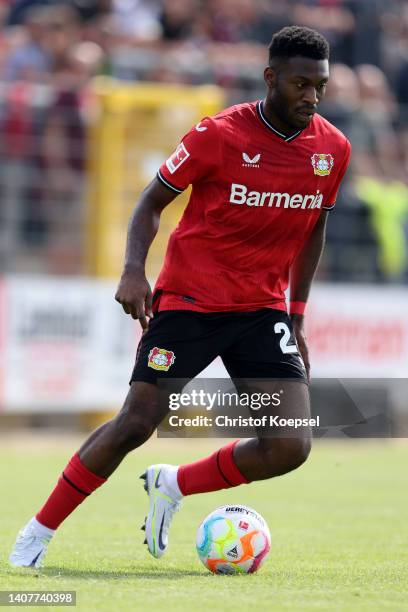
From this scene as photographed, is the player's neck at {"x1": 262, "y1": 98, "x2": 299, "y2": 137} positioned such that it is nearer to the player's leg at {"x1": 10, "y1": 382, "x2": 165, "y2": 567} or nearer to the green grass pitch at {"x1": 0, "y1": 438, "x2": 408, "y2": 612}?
the player's leg at {"x1": 10, "y1": 382, "x2": 165, "y2": 567}

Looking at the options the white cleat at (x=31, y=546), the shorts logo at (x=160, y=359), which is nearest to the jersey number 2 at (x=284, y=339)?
the shorts logo at (x=160, y=359)

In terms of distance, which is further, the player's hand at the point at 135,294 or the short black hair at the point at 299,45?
the short black hair at the point at 299,45

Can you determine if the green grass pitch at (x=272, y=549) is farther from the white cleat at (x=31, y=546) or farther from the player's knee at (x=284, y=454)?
the player's knee at (x=284, y=454)

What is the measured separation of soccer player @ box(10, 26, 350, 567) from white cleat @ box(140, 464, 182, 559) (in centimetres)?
1

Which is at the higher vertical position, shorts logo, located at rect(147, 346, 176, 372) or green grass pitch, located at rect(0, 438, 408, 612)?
shorts logo, located at rect(147, 346, 176, 372)

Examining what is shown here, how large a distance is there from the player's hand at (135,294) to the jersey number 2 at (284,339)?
82cm

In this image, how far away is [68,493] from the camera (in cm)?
632

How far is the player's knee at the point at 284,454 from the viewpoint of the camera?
6359mm

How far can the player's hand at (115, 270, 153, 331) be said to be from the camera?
19.6ft

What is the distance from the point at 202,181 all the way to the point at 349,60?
11.4 meters

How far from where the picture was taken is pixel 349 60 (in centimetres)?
1738

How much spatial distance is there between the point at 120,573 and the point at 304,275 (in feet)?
6.19

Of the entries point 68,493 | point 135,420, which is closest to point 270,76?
point 135,420

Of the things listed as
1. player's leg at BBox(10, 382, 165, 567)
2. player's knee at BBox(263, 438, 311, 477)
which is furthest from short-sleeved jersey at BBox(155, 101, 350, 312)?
player's knee at BBox(263, 438, 311, 477)
